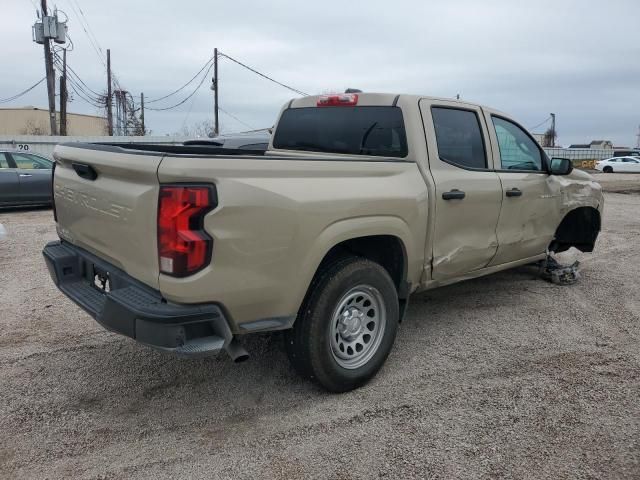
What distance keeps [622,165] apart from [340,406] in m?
41.6

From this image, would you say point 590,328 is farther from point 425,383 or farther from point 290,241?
point 290,241

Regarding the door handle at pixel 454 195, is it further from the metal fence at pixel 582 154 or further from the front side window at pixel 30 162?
the metal fence at pixel 582 154

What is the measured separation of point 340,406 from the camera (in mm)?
3285

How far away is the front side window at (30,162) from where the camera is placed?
1170 centimetres

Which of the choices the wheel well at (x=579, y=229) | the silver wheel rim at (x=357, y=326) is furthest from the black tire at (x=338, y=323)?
the wheel well at (x=579, y=229)

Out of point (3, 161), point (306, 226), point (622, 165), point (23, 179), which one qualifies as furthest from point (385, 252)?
point (622, 165)

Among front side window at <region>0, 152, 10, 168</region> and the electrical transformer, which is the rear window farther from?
the electrical transformer

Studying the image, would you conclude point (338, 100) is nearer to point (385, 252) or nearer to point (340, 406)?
point (385, 252)

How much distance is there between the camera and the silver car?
37.7ft

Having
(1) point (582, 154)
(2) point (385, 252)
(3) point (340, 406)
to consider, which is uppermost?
(1) point (582, 154)

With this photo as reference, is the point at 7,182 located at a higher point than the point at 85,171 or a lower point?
lower

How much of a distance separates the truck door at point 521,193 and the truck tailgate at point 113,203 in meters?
3.09

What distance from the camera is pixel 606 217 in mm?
12219

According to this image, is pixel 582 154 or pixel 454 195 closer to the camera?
pixel 454 195
